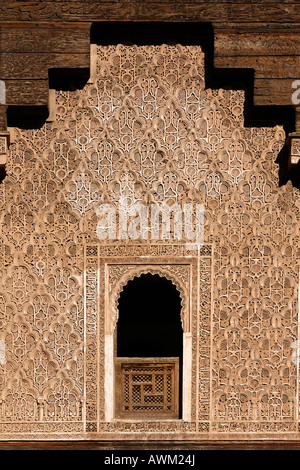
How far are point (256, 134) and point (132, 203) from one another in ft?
3.05

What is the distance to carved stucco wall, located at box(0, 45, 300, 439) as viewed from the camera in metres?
3.43

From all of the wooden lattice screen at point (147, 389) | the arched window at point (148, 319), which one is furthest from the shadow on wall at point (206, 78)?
the arched window at point (148, 319)

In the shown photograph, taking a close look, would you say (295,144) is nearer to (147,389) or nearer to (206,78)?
(206,78)

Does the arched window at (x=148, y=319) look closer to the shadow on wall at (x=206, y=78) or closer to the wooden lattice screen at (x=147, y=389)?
the wooden lattice screen at (x=147, y=389)

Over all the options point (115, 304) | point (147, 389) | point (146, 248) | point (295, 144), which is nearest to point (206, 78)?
point (295, 144)

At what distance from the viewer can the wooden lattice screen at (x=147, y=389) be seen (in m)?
3.64

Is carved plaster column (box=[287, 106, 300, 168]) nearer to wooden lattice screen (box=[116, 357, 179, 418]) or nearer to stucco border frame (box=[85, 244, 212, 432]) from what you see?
stucco border frame (box=[85, 244, 212, 432])

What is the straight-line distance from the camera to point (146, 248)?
3.46 meters

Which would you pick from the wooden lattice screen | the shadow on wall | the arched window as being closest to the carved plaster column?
the shadow on wall

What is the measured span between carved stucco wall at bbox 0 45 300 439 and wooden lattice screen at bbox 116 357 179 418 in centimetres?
16

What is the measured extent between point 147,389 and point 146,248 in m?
1.03

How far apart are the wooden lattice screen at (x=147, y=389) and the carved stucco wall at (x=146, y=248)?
16 centimetres

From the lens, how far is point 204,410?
3510 millimetres
